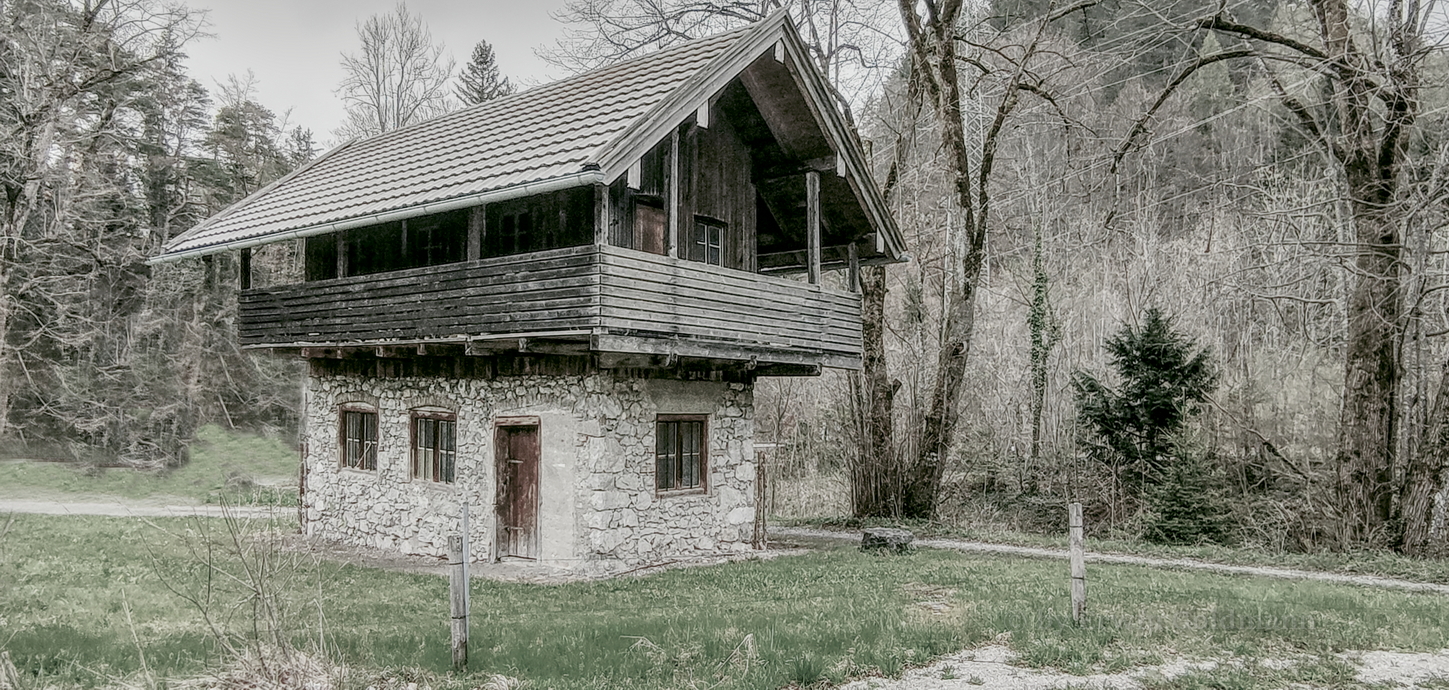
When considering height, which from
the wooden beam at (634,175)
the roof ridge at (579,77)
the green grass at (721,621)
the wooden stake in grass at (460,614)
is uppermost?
the roof ridge at (579,77)

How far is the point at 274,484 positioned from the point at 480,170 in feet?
61.8

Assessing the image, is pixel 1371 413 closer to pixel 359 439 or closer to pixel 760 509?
pixel 760 509

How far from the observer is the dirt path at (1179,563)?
11422mm

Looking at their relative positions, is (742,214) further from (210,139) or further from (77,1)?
(210,139)

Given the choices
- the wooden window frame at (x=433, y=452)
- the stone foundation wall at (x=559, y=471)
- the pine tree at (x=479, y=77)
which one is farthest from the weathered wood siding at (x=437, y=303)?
the pine tree at (x=479, y=77)

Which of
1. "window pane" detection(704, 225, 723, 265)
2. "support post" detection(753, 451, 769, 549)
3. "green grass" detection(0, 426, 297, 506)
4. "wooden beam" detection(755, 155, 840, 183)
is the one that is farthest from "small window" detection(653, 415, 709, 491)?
"green grass" detection(0, 426, 297, 506)

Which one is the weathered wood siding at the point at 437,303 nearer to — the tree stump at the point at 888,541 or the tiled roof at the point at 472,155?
the tiled roof at the point at 472,155

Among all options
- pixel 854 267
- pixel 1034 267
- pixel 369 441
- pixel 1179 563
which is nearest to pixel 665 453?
pixel 854 267

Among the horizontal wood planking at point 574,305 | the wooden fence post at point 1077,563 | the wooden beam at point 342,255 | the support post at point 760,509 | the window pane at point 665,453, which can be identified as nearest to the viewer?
the wooden fence post at point 1077,563

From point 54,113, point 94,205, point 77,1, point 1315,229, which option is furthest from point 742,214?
point 94,205

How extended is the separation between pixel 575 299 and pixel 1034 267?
50.6 ft

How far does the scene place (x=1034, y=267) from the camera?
23.1 m

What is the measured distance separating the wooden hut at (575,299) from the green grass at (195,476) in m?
7.36

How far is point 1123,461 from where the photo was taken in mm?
17641
